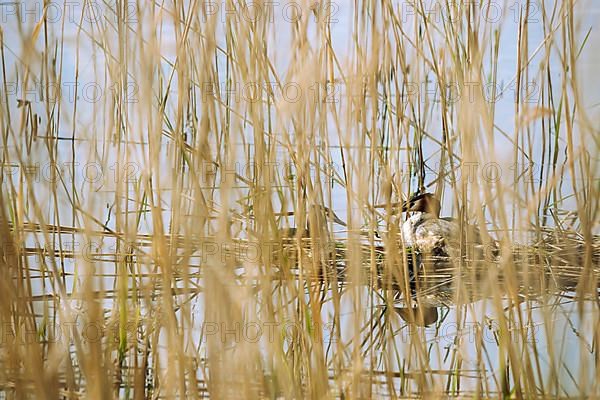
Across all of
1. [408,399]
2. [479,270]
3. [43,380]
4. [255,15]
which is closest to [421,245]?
[479,270]

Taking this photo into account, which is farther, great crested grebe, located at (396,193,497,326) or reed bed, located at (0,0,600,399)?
great crested grebe, located at (396,193,497,326)

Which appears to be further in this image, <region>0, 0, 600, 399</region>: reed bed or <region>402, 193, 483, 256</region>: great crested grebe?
<region>402, 193, 483, 256</region>: great crested grebe

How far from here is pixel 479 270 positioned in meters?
1.52

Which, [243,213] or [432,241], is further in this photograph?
[432,241]

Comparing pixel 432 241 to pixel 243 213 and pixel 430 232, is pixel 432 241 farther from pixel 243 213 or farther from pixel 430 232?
pixel 243 213

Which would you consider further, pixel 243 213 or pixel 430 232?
pixel 430 232

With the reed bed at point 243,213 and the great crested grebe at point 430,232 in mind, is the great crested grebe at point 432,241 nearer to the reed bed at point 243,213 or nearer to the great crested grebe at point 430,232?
the great crested grebe at point 430,232

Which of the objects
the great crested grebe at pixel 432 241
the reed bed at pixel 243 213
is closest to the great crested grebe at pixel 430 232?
the great crested grebe at pixel 432 241

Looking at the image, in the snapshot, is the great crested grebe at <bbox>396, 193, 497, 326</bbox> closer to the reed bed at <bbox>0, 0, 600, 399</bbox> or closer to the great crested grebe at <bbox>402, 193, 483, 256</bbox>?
the great crested grebe at <bbox>402, 193, 483, 256</bbox>

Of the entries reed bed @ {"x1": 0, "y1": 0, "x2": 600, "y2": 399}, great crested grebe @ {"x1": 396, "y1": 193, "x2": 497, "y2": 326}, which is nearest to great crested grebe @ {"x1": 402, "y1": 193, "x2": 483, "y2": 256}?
great crested grebe @ {"x1": 396, "y1": 193, "x2": 497, "y2": 326}

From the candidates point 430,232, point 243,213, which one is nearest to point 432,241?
point 430,232

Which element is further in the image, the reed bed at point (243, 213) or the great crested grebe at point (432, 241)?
the great crested grebe at point (432, 241)

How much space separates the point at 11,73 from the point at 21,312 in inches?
10.7

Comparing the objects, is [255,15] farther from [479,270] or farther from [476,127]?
[479,270]
